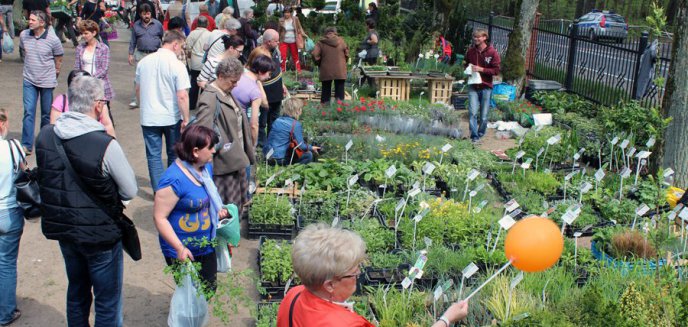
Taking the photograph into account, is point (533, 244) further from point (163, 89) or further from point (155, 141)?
point (155, 141)

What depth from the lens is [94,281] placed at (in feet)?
13.0

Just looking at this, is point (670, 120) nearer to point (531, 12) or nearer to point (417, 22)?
point (531, 12)

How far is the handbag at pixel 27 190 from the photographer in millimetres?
4215

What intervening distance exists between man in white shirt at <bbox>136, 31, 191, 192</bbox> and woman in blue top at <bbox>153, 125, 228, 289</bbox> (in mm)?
2344

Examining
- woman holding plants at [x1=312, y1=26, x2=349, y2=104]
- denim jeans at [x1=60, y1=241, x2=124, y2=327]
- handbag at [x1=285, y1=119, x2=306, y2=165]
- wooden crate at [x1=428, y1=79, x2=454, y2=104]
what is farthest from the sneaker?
wooden crate at [x1=428, y1=79, x2=454, y2=104]

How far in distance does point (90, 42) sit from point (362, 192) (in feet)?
11.4

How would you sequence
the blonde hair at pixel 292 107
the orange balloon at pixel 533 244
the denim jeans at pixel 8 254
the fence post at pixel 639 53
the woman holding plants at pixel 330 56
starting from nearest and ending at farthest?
the orange balloon at pixel 533 244
the denim jeans at pixel 8 254
the blonde hair at pixel 292 107
the fence post at pixel 639 53
the woman holding plants at pixel 330 56

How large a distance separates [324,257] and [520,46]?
10773mm

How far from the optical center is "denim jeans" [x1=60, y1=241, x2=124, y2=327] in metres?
3.90

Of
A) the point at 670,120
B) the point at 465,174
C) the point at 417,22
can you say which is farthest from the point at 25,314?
the point at 417,22

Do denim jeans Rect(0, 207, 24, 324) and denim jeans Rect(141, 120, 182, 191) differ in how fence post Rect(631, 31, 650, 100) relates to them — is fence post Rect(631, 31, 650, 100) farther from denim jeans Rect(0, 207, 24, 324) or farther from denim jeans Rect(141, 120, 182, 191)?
denim jeans Rect(0, 207, 24, 324)

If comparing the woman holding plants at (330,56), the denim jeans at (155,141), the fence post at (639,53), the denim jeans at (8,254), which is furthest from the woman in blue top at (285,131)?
the fence post at (639,53)

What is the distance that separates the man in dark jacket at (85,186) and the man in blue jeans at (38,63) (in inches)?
168

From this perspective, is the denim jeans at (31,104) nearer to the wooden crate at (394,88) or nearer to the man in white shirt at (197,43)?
the man in white shirt at (197,43)
